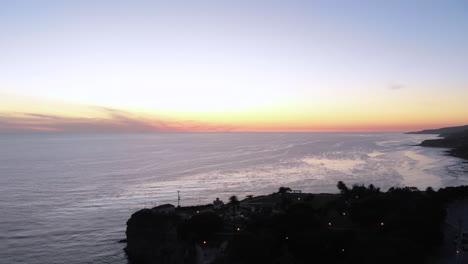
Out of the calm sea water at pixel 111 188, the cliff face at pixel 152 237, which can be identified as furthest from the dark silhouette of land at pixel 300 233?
the calm sea water at pixel 111 188

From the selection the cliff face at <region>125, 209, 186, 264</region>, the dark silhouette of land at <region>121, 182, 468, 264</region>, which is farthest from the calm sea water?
the dark silhouette of land at <region>121, 182, 468, 264</region>

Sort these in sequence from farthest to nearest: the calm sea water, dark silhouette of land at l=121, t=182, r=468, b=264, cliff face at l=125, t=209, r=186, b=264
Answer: the calm sea water
cliff face at l=125, t=209, r=186, b=264
dark silhouette of land at l=121, t=182, r=468, b=264

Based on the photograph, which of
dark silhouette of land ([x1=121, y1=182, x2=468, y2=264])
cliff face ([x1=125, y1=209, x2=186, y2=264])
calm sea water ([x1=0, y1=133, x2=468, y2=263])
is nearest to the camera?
dark silhouette of land ([x1=121, y1=182, x2=468, y2=264])

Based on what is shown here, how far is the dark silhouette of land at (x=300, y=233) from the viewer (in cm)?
2825

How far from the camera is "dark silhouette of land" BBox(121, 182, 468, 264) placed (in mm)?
28250

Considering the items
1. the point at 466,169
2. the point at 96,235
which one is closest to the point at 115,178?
the point at 96,235

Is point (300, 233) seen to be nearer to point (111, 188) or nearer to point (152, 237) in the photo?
point (152, 237)

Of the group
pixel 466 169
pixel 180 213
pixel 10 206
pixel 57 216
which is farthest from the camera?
pixel 466 169

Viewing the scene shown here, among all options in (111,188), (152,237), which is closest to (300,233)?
(152,237)

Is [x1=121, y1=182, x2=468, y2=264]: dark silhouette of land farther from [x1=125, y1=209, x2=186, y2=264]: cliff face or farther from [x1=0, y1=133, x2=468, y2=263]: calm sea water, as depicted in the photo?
[x1=0, y1=133, x2=468, y2=263]: calm sea water

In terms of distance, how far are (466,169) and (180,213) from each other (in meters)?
91.9

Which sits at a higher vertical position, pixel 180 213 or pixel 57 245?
pixel 180 213

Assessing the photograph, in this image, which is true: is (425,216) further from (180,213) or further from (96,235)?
(96,235)

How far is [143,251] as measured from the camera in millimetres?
39156
